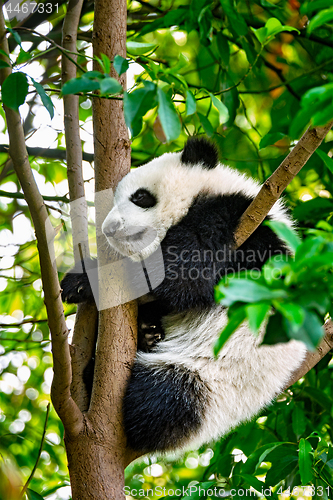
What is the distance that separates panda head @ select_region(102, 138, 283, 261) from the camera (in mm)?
2330

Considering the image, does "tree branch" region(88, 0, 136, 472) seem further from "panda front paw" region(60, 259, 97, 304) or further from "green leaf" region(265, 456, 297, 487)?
"green leaf" region(265, 456, 297, 487)

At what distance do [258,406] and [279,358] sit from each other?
0.93ft

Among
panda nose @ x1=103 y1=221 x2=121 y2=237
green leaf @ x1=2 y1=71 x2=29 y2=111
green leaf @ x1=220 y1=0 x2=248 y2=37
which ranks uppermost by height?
green leaf @ x1=220 y1=0 x2=248 y2=37

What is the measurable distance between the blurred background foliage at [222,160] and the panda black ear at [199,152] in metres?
0.23

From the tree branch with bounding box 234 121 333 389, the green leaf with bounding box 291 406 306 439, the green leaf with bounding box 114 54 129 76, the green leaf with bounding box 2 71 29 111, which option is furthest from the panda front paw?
the green leaf with bounding box 291 406 306 439

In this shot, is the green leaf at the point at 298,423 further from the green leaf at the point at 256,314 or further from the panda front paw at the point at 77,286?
the green leaf at the point at 256,314

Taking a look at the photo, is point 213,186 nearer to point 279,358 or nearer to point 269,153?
point 279,358

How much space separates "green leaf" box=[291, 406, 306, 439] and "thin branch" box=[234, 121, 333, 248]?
1.26 m

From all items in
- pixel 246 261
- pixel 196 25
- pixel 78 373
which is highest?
pixel 196 25

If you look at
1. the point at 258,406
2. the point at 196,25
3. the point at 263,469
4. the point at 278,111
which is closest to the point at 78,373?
the point at 258,406

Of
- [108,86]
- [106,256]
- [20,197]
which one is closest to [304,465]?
[106,256]

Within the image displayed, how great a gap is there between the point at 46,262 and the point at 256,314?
895mm

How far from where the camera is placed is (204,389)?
7.56 ft

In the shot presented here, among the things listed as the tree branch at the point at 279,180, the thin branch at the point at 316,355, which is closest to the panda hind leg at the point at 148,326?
the tree branch at the point at 279,180
